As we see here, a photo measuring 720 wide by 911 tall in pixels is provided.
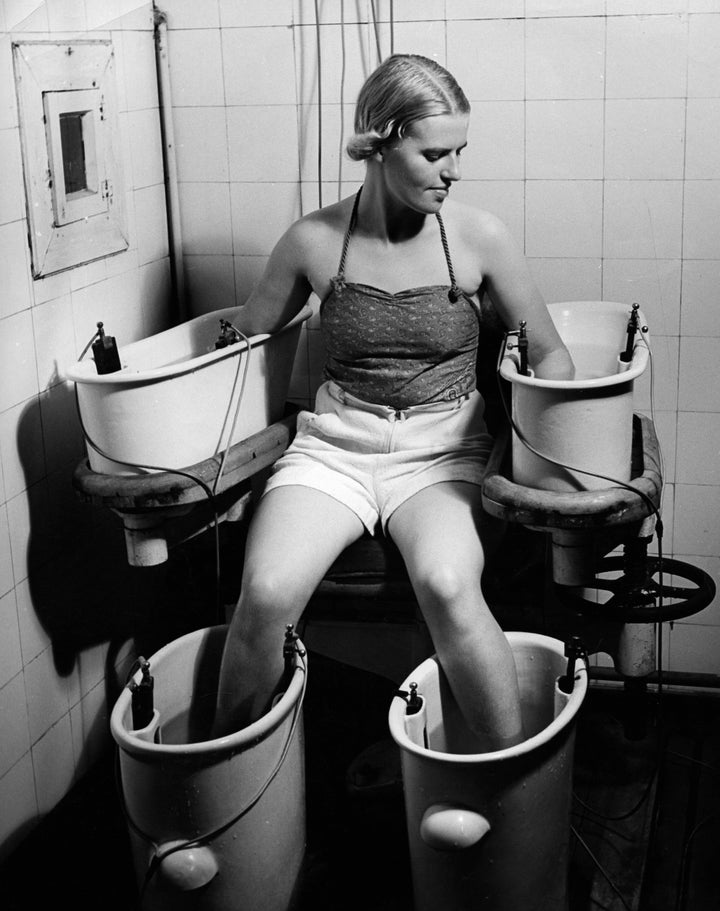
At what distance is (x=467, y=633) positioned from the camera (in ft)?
6.04

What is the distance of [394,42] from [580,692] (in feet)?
4.63

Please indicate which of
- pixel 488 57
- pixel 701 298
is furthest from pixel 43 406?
pixel 701 298

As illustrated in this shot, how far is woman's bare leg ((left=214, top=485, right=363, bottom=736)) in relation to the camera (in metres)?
1.89

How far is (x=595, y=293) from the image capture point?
2.44 m

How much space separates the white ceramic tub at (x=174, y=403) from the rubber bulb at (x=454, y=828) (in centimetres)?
77

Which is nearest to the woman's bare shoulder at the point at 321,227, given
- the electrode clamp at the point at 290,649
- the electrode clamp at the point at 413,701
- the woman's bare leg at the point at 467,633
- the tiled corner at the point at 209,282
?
the tiled corner at the point at 209,282

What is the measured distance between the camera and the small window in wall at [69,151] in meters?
2.06

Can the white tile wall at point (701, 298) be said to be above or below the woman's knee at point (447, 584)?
above

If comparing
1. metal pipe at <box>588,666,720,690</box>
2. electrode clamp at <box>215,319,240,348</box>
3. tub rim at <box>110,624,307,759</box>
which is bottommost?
metal pipe at <box>588,666,720,690</box>

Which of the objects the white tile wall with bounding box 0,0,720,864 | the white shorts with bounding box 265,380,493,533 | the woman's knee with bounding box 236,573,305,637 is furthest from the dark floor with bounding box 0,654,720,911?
the white shorts with bounding box 265,380,493,533

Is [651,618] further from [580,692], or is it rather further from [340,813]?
[340,813]

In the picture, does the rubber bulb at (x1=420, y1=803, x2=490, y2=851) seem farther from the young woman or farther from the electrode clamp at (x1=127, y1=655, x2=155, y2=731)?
the electrode clamp at (x1=127, y1=655, x2=155, y2=731)

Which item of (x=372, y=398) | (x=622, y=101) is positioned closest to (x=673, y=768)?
(x=372, y=398)

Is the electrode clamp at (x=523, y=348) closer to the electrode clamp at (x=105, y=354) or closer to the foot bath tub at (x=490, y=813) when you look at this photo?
the foot bath tub at (x=490, y=813)
